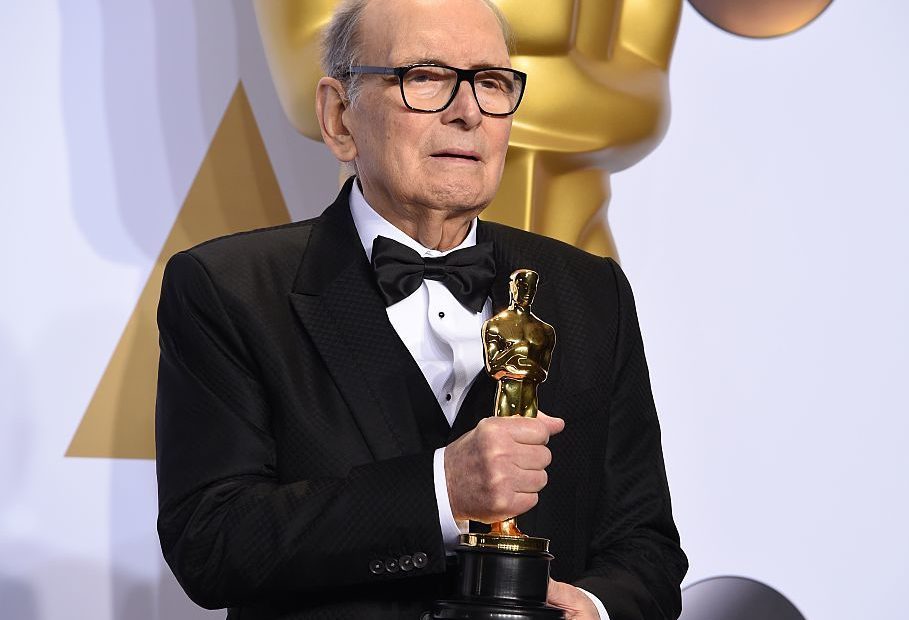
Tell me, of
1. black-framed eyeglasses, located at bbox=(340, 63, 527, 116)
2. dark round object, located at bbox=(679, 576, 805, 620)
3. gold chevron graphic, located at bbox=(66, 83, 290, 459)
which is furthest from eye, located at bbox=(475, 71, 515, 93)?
dark round object, located at bbox=(679, 576, 805, 620)

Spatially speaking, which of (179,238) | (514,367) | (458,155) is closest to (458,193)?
(458,155)

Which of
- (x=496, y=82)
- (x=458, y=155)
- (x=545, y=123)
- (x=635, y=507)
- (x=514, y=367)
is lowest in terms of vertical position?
(x=635, y=507)

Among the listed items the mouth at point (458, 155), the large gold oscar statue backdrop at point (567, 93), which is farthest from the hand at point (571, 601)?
the large gold oscar statue backdrop at point (567, 93)

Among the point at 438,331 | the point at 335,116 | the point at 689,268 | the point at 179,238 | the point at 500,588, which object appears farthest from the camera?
the point at 689,268

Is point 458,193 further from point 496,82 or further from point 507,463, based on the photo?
point 507,463

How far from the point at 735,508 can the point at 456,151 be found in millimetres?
1409

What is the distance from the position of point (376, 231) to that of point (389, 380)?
25 centimetres

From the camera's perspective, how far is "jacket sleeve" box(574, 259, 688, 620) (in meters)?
1.67

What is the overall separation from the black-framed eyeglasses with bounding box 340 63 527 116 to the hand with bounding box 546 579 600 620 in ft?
1.91

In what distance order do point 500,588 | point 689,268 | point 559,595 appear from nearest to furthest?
point 500,588
point 559,595
point 689,268

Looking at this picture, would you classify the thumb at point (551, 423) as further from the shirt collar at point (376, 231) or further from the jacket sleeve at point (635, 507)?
the shirt collar at point (376, 231)

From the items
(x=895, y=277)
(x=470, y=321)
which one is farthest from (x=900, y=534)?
(x=470, y=321)

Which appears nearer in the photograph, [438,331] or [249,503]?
[249,503]

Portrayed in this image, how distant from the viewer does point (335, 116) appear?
5.94ft
